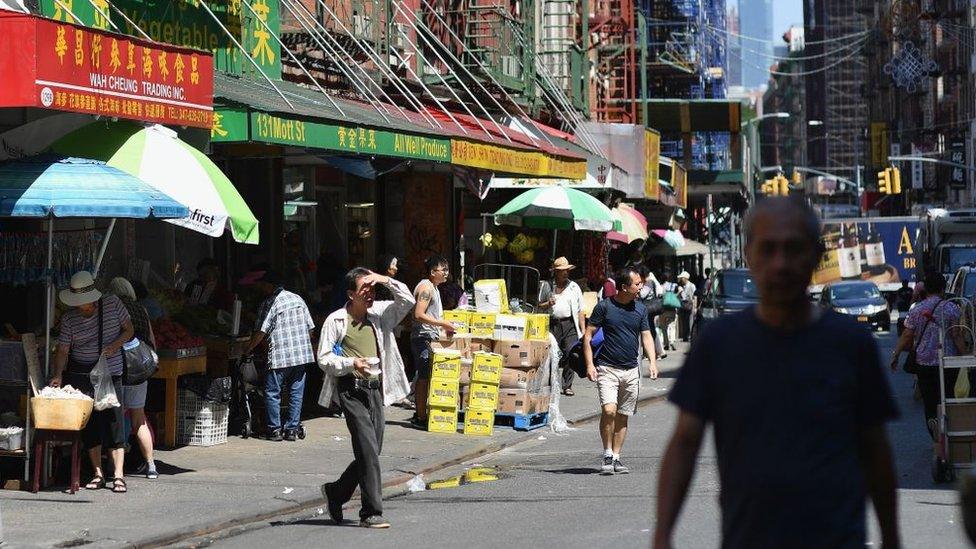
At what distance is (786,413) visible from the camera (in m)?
4.27

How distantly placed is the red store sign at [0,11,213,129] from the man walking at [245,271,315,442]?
7.83 feet

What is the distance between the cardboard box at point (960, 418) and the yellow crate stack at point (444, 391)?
6.11 meters

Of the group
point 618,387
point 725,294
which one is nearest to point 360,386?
point 618,387

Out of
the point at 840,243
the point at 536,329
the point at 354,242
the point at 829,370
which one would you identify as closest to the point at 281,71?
the point at 354,242

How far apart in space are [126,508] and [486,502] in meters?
2.64

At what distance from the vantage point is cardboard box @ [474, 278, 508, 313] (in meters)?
18.0

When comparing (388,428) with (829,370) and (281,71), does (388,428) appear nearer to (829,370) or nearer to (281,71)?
(281,71)

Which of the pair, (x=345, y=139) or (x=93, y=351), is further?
(x=345, y=139)

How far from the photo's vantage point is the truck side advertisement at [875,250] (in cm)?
5250

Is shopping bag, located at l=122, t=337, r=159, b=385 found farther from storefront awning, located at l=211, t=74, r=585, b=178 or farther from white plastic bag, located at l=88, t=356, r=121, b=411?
storefront awning, located at l=211, t=74, r=585, b=178

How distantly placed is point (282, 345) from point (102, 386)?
3.51 m

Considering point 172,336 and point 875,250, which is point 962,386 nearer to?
point 172,336

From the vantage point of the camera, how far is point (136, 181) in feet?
40.3

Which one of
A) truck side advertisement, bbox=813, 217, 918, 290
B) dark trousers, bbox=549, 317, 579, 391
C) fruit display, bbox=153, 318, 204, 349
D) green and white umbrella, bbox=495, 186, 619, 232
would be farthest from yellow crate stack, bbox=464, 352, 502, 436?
truck side advertisement, bbox=813, 217, 918, 290
